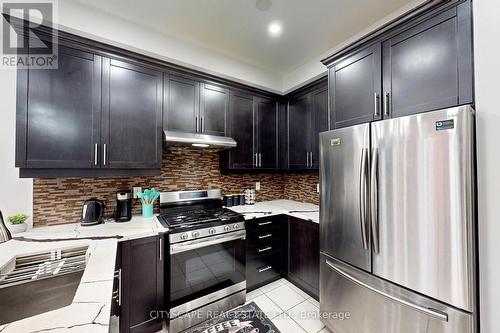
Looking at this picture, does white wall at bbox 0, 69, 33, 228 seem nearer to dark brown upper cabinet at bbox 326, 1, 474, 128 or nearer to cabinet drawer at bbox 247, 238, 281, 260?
cabinet drawer at bbox 247, 238, 281, 260

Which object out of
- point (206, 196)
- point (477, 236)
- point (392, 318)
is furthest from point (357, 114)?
point (206, 196)

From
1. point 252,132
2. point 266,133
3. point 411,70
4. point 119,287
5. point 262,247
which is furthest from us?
point 266,133

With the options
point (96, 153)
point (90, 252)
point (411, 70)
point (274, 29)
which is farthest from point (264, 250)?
point (274, 29)

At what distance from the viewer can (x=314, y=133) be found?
256 cm

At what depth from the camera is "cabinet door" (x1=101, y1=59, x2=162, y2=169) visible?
185cm

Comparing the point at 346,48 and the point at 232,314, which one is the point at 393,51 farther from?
the point at 232,314

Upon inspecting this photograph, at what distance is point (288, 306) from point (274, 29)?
2820 millimetres

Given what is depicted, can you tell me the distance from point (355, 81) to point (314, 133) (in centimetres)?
86

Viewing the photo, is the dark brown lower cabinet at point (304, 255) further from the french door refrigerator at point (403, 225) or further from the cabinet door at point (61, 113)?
the cabinet door at point (61, 113)

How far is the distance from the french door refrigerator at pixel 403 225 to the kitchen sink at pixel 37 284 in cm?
179

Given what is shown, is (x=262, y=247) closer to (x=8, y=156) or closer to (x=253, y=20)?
(x=253, y=20)

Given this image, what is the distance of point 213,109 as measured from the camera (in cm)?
245

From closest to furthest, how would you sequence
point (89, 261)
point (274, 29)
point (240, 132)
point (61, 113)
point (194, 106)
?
point (89, 261) → point (61, 113) → point (274, 29) → point (194, 106) → point (240, 132)

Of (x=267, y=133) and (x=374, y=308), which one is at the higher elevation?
(x=267, y=133)
